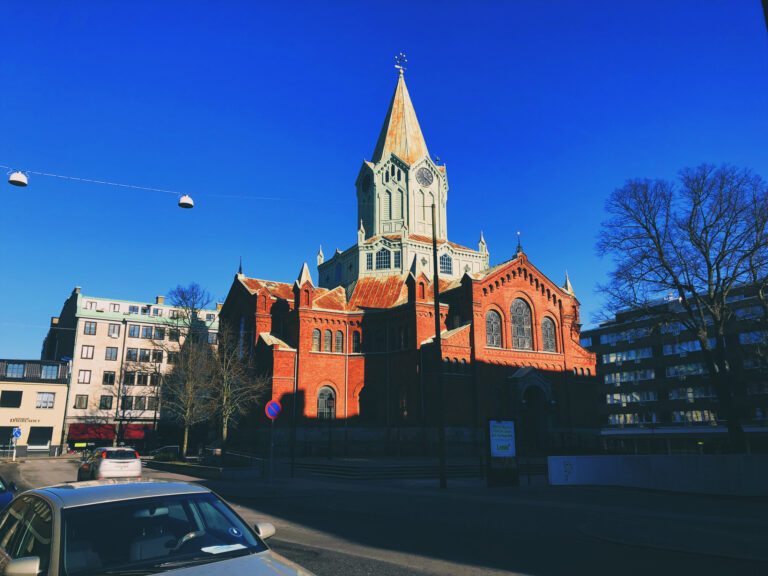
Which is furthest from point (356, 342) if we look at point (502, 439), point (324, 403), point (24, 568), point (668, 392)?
point (668, 392)

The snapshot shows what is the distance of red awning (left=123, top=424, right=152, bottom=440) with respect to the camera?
55.7 meters

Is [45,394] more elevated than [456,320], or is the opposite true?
[456,320]

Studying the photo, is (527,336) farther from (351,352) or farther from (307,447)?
(307,447)

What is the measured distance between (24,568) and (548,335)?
1635 inches

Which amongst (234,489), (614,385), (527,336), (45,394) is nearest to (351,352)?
(527,336)

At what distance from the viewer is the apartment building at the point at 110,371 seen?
180 ft

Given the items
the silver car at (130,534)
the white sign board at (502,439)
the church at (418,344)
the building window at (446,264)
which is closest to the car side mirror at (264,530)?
the silver car at (130,534)

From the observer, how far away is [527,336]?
41.2 m

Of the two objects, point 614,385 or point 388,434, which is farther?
point 614,385

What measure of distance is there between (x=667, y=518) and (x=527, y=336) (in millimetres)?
28458

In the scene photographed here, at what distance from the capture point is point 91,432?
54656 mm

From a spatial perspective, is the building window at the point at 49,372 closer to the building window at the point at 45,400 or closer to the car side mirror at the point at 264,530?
the building window at the point at 45,400

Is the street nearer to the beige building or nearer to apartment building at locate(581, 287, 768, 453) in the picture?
apartment building at locate(581, 287, 768, 453)

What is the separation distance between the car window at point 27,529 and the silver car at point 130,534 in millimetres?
10
